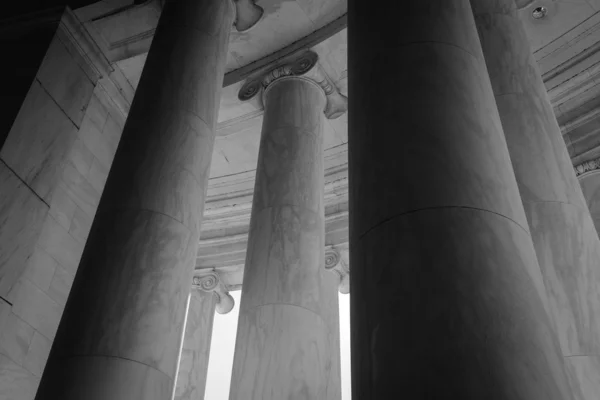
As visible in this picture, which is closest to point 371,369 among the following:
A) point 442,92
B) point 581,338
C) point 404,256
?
point 404,256

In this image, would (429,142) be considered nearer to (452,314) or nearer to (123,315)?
(452,314)

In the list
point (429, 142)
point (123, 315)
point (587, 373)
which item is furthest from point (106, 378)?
point (587, 373)

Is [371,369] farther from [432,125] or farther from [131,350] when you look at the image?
[131,350]

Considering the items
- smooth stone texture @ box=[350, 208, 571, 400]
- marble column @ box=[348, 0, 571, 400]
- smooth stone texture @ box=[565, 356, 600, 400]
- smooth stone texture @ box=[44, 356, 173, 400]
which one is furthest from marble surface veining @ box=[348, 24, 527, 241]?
smooth stone texture @ box=[44, 356, 173, 400]

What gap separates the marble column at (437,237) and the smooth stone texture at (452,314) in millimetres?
48

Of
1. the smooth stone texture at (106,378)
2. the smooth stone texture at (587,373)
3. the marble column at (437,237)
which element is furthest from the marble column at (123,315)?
the smooth stone texture at (587,373)

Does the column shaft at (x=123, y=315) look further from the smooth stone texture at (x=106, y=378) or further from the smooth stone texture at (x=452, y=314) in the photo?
the smooth stone texture at (x=452, y=314)

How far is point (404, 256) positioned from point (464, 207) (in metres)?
3.91

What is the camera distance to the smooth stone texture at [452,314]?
2195cm

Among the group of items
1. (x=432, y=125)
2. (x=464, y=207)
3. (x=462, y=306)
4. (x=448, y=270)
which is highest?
(x=432, y=125)

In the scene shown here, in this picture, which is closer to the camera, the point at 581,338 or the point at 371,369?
the point at 371,369

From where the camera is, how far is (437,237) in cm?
2631

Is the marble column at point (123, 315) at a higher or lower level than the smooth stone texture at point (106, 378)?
higher

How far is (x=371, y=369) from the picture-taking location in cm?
2462
